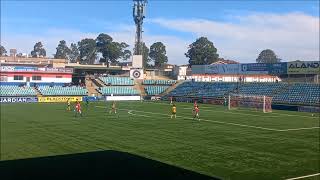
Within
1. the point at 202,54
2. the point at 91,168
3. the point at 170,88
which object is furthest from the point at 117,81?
the point at 91,168

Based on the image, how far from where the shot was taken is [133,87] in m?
97.8

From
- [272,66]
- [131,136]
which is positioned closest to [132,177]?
[131,136]

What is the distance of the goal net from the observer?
6081 cm

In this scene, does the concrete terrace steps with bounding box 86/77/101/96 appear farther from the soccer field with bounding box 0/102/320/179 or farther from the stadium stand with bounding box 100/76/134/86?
the soccer field with bounding box 0/102/320/179

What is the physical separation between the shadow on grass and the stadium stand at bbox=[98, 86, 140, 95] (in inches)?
2736

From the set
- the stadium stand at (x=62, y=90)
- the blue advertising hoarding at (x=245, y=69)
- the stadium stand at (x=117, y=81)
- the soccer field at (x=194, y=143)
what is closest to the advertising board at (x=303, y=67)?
the blue advertising hoarding at (x=245, y=69)

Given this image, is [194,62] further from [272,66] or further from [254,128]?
[254,128]

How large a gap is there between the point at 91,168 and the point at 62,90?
235 ft

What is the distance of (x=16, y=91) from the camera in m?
82.4

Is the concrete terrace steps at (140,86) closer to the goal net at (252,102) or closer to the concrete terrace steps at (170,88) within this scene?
the concrete terrace steps at (170,88)

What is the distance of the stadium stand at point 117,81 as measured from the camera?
97375mm

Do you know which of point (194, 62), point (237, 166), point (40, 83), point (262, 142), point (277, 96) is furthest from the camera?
point (194, 62)

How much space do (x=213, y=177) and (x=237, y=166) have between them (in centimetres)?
277

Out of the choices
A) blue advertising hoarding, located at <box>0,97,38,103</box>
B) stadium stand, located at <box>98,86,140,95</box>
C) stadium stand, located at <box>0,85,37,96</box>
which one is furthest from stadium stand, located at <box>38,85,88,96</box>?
blue advertising hoarding, located at <box>0,97,38,103</box>
